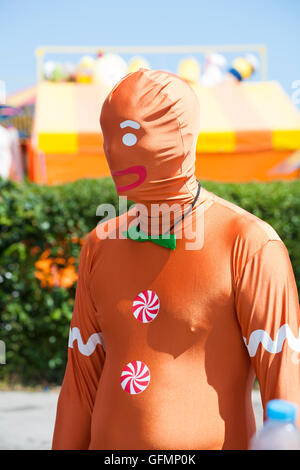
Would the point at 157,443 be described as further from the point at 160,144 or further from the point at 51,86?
the point at 51,86

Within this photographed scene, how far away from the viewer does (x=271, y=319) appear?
166 centimetres

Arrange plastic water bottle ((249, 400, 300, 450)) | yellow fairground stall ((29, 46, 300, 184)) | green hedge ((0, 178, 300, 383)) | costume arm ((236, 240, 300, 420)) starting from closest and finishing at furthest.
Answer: plastic water bottle ((249, 400, 300, 450)), costume arm ((236, 240, 300, 420)), green hedge ((0, 178, 300, 383)), yellow fairground stall ((29, 46, 300, 184))

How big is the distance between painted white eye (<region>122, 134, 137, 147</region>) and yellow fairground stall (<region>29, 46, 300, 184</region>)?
639cm

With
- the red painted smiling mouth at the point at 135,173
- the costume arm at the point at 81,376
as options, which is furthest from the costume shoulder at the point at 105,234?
the red painted smiling mouth at the point at 135,173

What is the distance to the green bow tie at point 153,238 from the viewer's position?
5.96 feet

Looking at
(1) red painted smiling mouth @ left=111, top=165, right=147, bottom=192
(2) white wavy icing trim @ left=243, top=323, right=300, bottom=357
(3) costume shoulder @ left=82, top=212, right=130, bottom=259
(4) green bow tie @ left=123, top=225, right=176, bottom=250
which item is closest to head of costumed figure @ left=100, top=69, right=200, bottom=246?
(1) red painted smiling mouth @ left=111, top=165, right=147, bottom=192

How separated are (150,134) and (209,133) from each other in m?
6.84

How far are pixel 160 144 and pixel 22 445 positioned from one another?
3.64m

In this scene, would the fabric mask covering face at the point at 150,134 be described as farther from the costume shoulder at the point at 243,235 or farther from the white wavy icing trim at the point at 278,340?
the white wavy icing trim at the point at 278,340

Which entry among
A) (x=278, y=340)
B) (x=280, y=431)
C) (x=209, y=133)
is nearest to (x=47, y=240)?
(x=209, y=133)

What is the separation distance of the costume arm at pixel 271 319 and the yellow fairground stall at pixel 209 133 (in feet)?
20.9

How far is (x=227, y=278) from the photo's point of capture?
1732mm

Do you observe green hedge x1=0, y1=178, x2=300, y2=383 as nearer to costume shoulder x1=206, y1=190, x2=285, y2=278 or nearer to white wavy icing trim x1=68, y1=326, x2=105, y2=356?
white wavy icing trim x1=68, y1=326, x2=105, y2=356

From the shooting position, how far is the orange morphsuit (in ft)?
5.52
